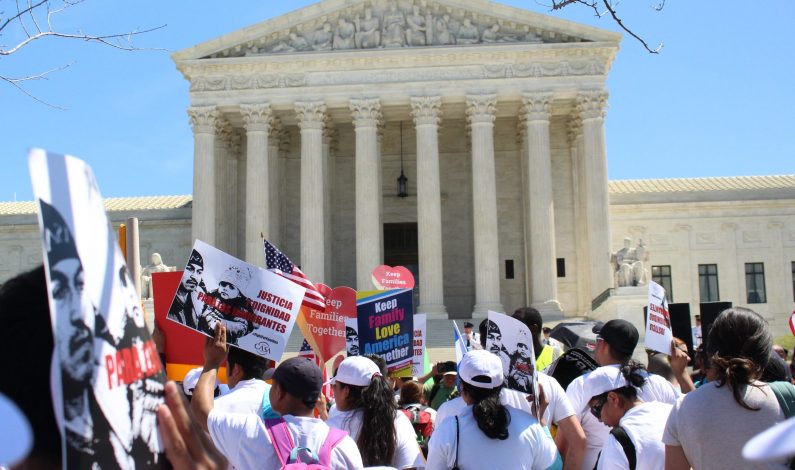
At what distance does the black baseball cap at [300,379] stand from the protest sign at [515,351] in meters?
2.31

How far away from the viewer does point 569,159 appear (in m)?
44.7

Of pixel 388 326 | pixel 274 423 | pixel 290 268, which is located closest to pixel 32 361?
pixel 274 423

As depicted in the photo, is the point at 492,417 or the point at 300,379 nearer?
the point at 300,379

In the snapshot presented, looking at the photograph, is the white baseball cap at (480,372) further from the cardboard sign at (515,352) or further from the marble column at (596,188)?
the marble column at (596,188)

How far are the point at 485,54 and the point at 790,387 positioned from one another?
3662 cm

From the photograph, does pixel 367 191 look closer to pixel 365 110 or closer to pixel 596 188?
pixel 365 110

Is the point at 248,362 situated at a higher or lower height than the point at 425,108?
lower

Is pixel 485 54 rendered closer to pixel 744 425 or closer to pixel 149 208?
pixel 149 208

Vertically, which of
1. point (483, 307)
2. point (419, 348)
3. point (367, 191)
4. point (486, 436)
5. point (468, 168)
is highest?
point (468, 168)

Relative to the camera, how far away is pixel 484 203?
1574 inches

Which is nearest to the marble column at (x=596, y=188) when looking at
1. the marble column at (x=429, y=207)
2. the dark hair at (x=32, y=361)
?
the marble column at (x=429, y=207)

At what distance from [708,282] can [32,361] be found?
4626 centimetres

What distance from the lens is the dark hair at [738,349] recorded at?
191 inches

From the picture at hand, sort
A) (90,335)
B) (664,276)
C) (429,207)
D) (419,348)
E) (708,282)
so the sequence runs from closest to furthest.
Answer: (90,335), (419,348), (429,207), (708,282), (664,276)
